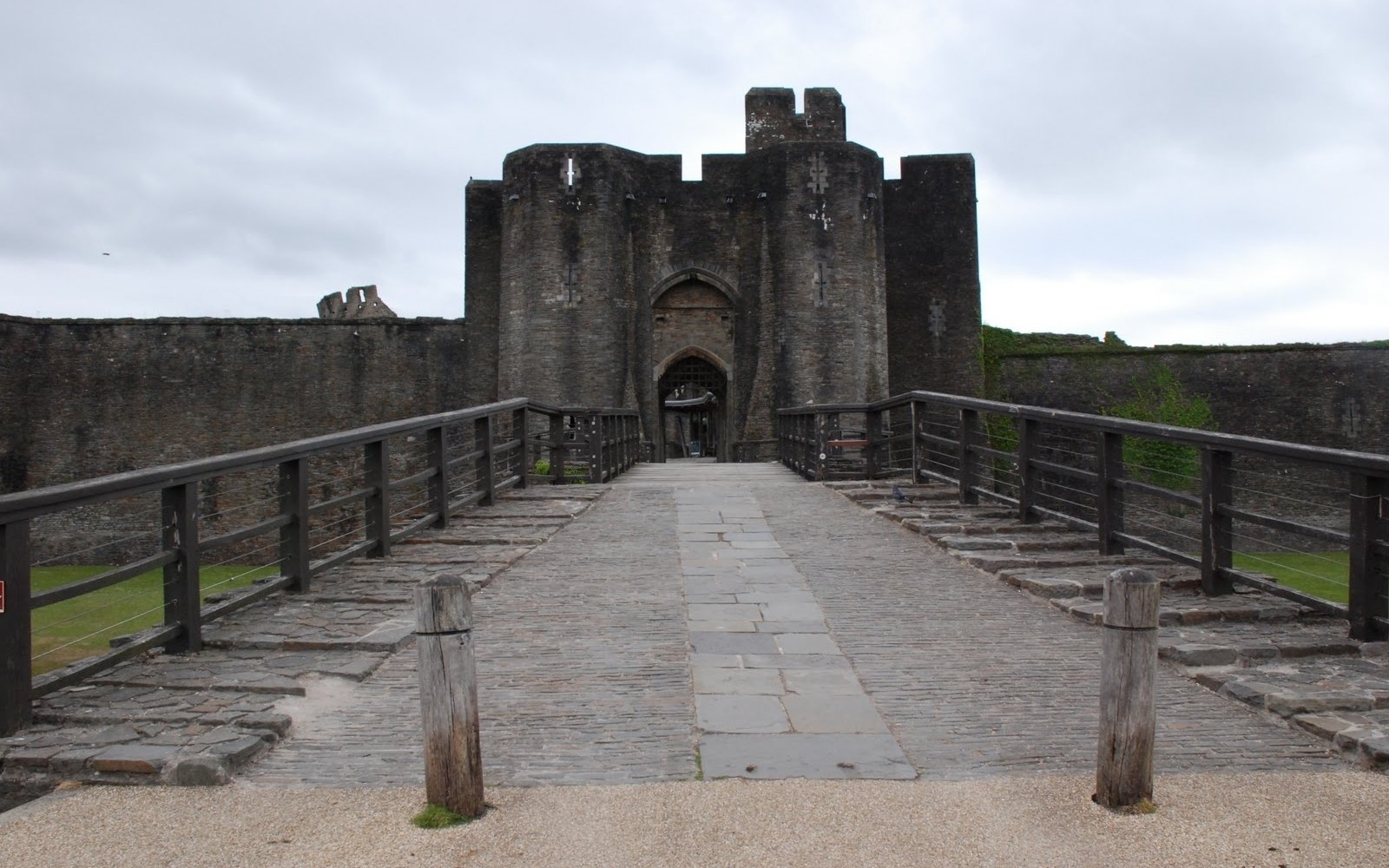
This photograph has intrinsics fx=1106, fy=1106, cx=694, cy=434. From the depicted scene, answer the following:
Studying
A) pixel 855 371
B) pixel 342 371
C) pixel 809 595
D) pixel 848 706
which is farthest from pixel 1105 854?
pixel 342 371

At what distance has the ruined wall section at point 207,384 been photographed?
960 inches

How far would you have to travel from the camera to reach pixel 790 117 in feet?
84.3

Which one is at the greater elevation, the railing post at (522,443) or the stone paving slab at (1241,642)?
the railing post at (522,443)

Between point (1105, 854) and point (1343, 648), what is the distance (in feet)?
8.16

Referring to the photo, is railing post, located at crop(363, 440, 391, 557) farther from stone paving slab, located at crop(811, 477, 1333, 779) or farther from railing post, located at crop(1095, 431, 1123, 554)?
railing post, located at crop(1095, 431, 1123, 554)

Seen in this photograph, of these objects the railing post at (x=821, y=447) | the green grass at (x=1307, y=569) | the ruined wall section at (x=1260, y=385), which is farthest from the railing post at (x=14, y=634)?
the ruined wall section at (x=1260, y=385)

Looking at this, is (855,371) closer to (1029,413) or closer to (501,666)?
(1029,413)

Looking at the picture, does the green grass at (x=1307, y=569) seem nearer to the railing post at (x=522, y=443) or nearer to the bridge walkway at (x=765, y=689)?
the railing post at (x=522, y=443)

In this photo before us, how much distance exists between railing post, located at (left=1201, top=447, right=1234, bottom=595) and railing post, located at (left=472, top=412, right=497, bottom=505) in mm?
5996

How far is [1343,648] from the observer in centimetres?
476

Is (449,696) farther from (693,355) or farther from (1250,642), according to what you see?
(693,355)

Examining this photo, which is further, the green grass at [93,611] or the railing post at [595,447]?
the green grass at [93,611]

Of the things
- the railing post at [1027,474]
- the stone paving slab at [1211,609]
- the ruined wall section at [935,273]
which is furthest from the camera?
the ruined wall section at [935,273]

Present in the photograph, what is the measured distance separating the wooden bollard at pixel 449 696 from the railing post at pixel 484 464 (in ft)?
21.8
